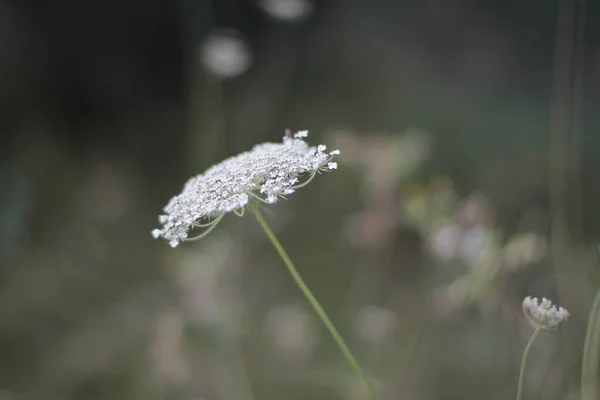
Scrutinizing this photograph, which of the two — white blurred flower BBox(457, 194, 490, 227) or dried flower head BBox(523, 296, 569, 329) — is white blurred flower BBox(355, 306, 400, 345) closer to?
white blurred flower BBox(457, 194, 490, 227)

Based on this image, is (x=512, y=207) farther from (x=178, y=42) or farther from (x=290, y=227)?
(x=178, y=42)

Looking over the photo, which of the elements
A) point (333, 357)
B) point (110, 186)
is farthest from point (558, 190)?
point (110, 186)

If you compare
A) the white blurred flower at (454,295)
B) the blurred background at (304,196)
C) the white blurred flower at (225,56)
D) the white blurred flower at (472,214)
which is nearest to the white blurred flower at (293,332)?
the blurred background at (304,196)

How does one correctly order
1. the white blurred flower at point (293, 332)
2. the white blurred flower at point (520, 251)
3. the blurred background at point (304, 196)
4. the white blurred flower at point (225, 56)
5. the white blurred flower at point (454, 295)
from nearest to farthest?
the white blurred flower at point (520, 251) → the white blurred flower at point (454, 295) → the blurred background at point (304, 196) → the white blurred flower at point (293, 332) → the white blurred flower at point (225, 56)

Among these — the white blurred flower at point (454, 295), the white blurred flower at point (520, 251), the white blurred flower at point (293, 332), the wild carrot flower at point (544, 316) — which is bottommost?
the white blurred flower at point (293, 332)

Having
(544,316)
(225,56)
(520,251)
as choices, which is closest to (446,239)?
(520,251)

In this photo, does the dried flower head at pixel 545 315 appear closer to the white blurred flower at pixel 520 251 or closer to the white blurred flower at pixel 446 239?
the white blurred flower at pixel 520 251

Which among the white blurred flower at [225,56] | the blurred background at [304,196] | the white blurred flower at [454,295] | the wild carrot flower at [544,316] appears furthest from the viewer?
the white blurred flower at [225,56]

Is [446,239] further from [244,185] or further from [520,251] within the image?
[244,185]
